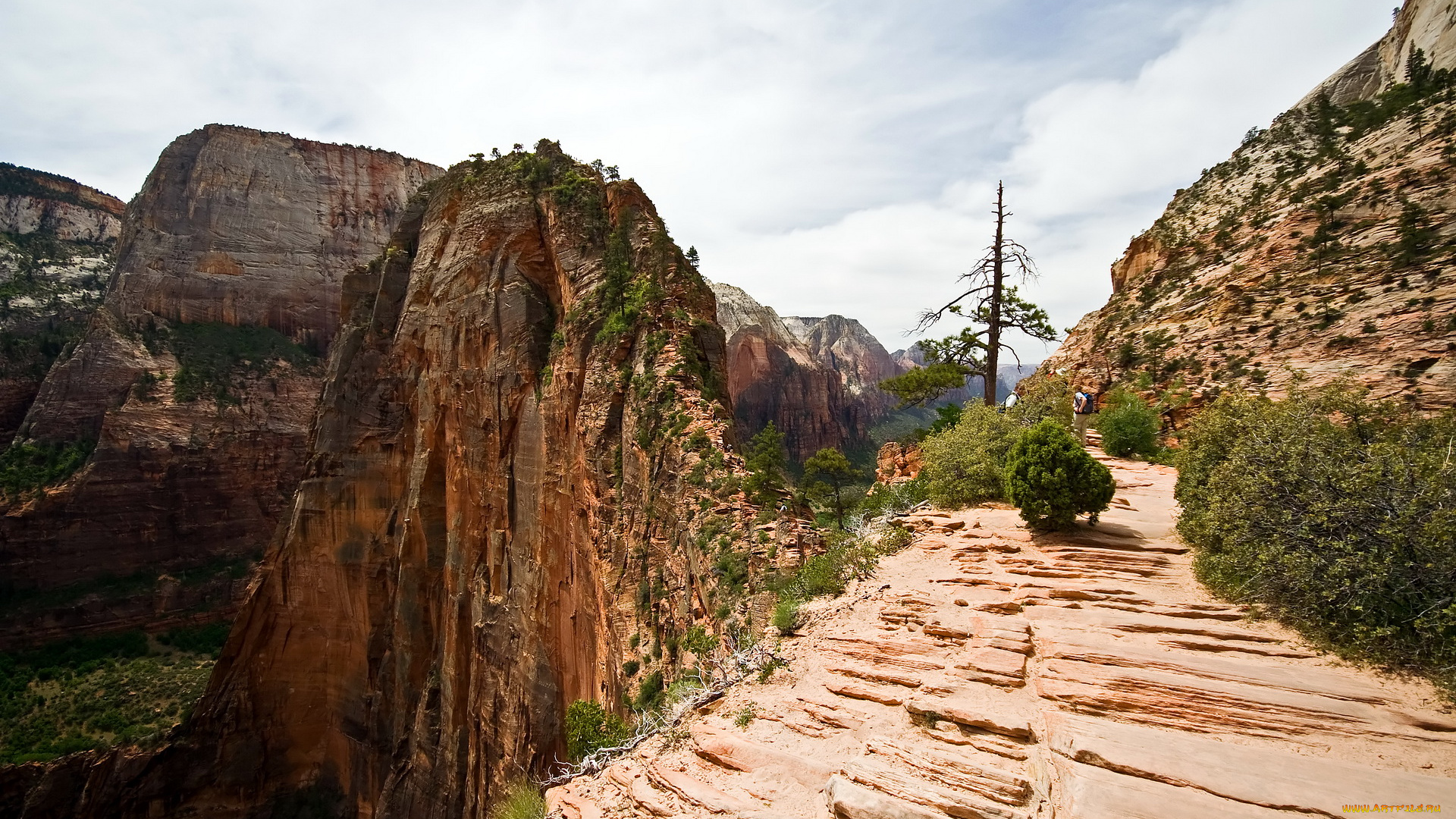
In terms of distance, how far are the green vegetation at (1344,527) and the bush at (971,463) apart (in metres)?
4.71

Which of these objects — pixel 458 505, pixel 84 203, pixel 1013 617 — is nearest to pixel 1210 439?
pixel 1013 617

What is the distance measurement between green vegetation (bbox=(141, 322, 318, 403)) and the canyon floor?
70232mm

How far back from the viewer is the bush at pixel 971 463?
1389cm

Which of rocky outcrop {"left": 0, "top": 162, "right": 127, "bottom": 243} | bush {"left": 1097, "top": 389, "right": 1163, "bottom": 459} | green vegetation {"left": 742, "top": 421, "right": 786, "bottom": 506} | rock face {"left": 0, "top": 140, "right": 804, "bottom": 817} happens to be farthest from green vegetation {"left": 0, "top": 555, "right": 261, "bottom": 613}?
bush {"left": 1097, "top": 389, "right": 1163, "bottom": 459}

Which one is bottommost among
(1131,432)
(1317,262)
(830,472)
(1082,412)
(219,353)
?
(830,472)

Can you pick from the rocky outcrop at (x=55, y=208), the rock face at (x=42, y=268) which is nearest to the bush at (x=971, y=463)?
the rock face at (x=42, y=268)

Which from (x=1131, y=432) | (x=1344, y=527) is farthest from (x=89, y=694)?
(x=1344, y=527)

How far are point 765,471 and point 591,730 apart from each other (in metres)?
6.95

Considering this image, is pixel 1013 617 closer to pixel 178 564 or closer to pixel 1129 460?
pixel 1129 460

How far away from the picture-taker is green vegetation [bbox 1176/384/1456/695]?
229 inches

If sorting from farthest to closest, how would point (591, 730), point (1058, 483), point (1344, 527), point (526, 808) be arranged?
point (591, 730) → point (1058, 483) → point (526, 808) → point (1344, 527)

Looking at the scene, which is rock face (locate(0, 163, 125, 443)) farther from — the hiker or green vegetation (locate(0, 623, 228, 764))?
the hiker

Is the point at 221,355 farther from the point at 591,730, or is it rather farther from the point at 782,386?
the point at 782,386

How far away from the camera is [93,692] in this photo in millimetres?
37031
